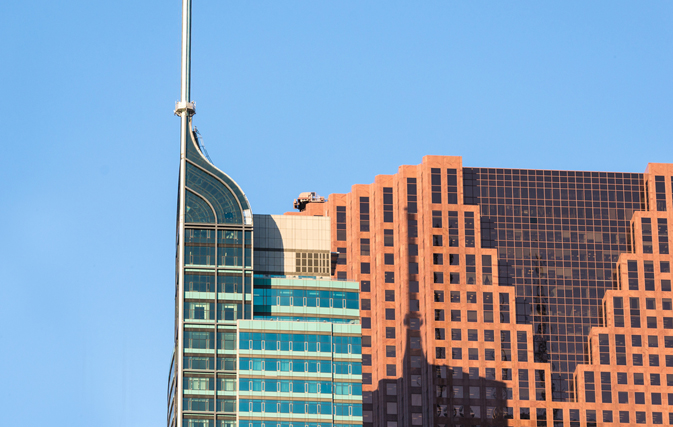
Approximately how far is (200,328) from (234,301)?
584 centimetres

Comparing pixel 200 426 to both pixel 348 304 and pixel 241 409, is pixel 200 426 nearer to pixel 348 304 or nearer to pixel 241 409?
pixel 241 409

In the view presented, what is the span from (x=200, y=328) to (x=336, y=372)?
1939 cm

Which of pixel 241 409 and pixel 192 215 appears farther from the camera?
pixel 192 215

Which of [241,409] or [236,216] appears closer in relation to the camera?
[241,409]

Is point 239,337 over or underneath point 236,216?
underneath

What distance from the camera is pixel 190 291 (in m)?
195

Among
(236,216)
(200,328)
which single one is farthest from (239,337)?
(236,216)

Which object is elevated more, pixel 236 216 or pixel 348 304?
pixel 236 216

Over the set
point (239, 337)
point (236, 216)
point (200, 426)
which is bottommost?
point (200, 426)

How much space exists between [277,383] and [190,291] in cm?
1828

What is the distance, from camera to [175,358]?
7785 inches

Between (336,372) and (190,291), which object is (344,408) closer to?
(336,372)

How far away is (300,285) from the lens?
643 ft

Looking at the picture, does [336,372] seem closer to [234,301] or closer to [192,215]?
[234,301]
